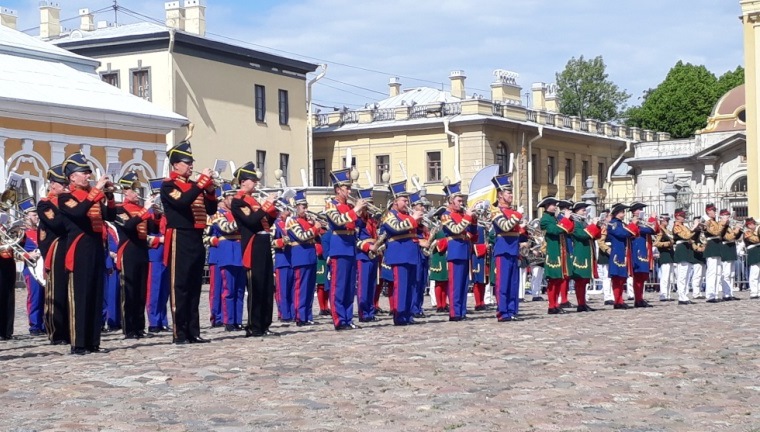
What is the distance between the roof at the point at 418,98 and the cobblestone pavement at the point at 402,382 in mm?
44669

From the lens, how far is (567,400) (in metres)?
8.67

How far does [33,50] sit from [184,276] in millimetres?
26263

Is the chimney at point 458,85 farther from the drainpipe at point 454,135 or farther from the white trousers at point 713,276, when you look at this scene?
the white trousers at point 713,276

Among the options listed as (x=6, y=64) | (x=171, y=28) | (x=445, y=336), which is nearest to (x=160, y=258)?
(x=445, y=336)

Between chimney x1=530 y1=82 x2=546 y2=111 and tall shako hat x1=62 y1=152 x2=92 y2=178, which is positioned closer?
tall shako hat x1=62 y1=152 x2=92 y2=178

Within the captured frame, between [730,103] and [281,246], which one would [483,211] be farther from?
[730,103]

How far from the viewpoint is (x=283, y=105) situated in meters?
50.8

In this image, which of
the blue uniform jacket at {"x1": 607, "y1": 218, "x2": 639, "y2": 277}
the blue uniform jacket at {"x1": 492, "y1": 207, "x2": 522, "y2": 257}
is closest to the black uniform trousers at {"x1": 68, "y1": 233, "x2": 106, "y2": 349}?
the blue uniform jacket at {"x1": 492, "y1": 207, "x2": 522, "y2": 257}

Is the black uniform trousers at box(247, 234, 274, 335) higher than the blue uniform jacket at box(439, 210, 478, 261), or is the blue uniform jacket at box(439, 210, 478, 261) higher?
the blue uniform jacket at box(439, 210, 478, 261)

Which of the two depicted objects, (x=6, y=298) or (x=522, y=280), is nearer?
(x=6, y=298)

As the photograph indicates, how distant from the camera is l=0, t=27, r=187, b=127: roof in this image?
3278 cm

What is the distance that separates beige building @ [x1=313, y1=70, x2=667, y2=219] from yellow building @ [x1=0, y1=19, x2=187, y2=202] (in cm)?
1436

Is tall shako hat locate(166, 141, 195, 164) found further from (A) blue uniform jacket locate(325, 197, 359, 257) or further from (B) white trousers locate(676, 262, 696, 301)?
(B) white trousers locate(676, 262, 696, 301)

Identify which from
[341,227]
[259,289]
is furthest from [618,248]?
[259,289]
